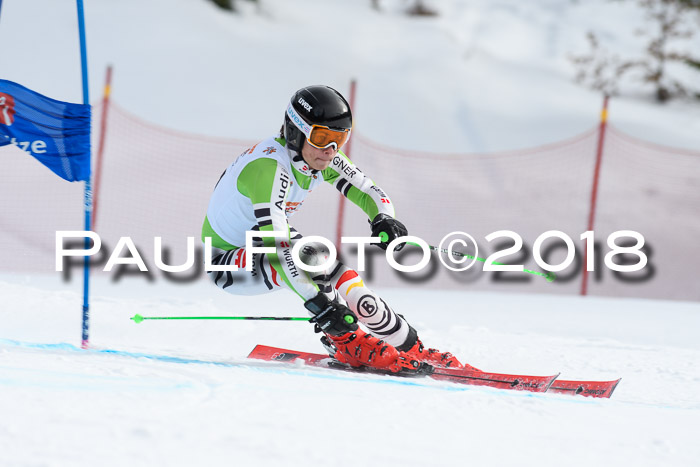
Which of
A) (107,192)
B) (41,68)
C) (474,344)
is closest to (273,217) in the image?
(474,344)

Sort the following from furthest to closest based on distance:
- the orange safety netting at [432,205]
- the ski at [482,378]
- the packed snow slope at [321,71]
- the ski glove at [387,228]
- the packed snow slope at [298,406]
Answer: the packed snow slope at [321,71] → the orange safety netting at [432,205] → the ski glove at [387,228] → the ski at [482,378] → the packed snow slope at [298,406]

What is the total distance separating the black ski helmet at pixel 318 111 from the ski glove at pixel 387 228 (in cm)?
53

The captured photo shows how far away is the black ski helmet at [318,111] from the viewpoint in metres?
3.62

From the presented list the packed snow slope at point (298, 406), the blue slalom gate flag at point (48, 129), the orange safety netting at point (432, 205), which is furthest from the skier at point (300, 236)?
the orange safety netting at point (432, 205)

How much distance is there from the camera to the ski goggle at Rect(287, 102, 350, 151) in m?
3.63

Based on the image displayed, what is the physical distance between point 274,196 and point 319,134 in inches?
15.3

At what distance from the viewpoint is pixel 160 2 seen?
2423cm

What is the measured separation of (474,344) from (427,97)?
1729cm

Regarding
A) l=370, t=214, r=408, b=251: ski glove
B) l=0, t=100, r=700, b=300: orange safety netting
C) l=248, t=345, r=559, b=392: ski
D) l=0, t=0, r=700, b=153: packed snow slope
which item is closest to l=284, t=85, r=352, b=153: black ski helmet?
l=370, t=214, r=408, b=251: ski glove

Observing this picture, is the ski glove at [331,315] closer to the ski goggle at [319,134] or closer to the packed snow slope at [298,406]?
the packed snow slope at [298,406]

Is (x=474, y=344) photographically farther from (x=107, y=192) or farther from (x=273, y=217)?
(x=107, y=192)

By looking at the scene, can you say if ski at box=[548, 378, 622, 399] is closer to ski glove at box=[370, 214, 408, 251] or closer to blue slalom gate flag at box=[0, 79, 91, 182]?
ski glove at box=[370, 214, 408, 251]

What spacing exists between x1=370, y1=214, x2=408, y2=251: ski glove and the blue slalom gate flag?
1578 mm

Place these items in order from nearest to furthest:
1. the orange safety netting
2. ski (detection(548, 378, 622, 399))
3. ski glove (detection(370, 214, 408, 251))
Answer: ski (detection(548, 378, 622, 399)), ski glove (detection(370, 214, 408, 251)), the orange safety netting
